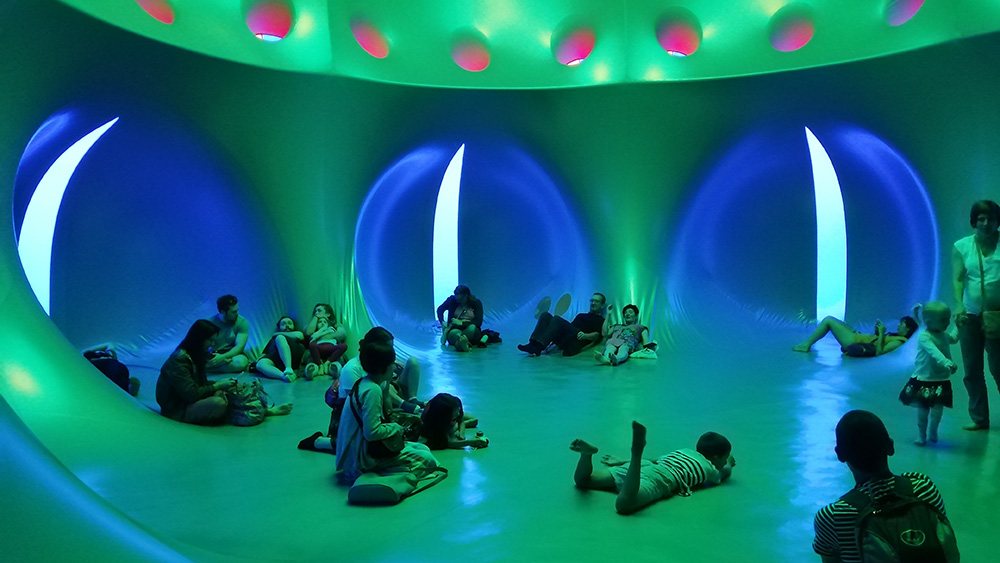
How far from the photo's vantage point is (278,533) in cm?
325

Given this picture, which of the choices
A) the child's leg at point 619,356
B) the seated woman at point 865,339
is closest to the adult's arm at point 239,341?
the child's leg at point 619,356

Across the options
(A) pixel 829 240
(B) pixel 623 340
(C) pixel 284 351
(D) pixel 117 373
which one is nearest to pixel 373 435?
(D) pixel 117 373

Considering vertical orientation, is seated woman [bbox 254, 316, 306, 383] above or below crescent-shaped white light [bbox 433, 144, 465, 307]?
below

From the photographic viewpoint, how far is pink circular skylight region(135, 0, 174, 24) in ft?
22.7

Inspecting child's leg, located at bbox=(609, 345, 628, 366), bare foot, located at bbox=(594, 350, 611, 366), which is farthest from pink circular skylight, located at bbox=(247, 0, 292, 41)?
child's leg, located at bbox=(609, 345, 628, 366)

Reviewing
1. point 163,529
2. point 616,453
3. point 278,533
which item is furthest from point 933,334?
point 163,529

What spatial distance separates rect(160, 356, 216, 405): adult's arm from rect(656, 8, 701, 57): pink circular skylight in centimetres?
723

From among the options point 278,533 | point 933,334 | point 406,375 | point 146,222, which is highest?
point 146,222

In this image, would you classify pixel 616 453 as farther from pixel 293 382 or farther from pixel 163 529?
pixel 293 382

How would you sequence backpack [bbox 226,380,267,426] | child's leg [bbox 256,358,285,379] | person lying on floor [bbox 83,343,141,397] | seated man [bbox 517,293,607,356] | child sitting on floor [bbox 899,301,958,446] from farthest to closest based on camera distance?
seated man [bbox 517,293,607,356]
child's leg [bbox 256,358,285,379]
person lying on floor [bbox 83,343,141,397]
backpack [bbox 226,380,267,426]
child sitting on floor [bbox 899,301,958,446]

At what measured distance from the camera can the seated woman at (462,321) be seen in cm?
987

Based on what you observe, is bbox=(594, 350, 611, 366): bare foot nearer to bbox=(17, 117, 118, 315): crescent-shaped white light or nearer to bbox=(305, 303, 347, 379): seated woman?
bbox=(305, 303, 347, 379): seated woman

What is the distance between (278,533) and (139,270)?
23.3 feet

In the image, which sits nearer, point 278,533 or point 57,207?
point 278,533
